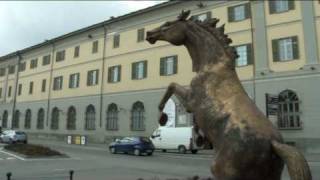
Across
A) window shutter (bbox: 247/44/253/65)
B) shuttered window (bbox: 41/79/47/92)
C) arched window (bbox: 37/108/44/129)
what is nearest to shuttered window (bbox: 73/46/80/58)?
shuttered window (bbox: 41/79/47/92)

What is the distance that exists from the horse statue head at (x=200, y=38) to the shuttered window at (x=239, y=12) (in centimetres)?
3273

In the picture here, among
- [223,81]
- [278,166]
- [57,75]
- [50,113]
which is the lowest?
[278,166]

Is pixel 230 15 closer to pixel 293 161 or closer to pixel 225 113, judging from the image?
pixel 225 113

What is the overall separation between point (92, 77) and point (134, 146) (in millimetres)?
20955

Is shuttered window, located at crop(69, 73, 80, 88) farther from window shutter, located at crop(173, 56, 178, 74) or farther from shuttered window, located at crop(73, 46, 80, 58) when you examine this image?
window shutter, located at crop(173, 56, 178, 74)

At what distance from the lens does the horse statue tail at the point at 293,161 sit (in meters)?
3.42

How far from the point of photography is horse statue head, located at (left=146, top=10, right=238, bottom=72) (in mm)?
4848

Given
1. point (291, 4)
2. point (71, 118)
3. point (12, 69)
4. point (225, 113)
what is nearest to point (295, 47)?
point (291, 4)

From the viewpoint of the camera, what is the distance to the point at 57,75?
58.6m

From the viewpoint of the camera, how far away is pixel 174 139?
117ft

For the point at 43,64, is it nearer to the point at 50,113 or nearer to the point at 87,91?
the point at 50,113

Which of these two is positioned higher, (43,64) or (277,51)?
(43,64)

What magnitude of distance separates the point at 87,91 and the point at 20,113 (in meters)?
18.2

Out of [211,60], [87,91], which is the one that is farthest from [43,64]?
[211,60]
